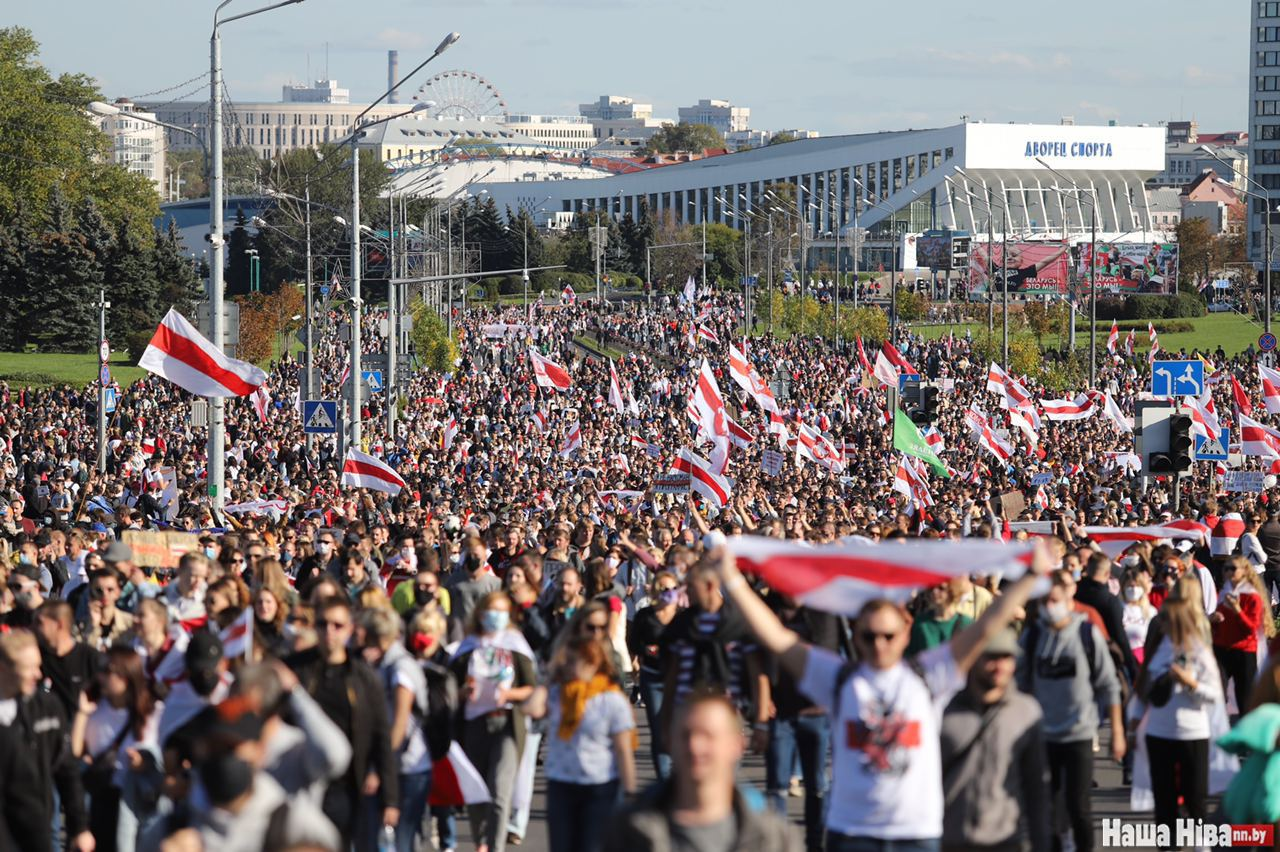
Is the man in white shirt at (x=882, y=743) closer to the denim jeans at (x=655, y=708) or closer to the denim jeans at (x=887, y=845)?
the denim jeans at (x=887, y=845)

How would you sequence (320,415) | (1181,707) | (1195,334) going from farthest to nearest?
(1195,334) → (320,415) → (1181,707)

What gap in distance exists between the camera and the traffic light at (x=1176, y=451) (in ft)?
63.1

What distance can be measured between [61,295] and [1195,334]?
151 ft

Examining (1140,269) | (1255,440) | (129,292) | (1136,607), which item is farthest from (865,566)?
(1140,269)

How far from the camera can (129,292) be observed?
2726 inches

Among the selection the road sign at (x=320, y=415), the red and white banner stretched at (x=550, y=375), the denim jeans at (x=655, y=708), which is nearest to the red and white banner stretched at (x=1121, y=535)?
the denim jeans at (x=655, y=708)

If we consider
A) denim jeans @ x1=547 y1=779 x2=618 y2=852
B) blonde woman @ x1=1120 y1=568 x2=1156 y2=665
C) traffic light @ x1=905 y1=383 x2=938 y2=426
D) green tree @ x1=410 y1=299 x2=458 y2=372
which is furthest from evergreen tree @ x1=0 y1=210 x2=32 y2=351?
denim jeans @ x1=547 y1=779 x2=618 y2=852

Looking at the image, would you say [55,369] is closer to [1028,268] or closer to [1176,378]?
[1176,378]

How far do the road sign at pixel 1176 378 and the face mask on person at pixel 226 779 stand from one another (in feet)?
60.9

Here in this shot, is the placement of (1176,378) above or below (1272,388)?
above

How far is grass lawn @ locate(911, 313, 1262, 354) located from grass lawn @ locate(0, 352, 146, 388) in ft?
98.3

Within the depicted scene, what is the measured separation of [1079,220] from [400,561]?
12694 cm

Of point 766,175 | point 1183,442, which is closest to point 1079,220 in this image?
point 766,175

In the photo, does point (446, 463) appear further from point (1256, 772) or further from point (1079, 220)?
point (1079, 220)
